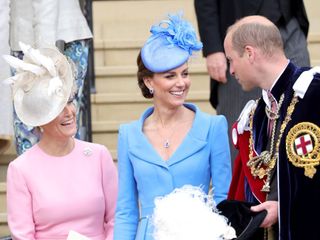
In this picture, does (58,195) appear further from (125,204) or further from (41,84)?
(41,84)

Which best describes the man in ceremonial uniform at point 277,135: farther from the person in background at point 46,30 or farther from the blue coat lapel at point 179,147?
the person in background at point 46,30

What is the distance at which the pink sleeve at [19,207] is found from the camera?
5.37 meters

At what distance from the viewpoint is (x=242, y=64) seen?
4781 mm

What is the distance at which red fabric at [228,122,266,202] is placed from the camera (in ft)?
15.8

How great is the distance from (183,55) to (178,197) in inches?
31.8

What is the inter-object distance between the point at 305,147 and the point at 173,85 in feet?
2.79

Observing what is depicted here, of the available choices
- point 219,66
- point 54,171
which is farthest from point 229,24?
point 54,171

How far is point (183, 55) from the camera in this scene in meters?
5.19

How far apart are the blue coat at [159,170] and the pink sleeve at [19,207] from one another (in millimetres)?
452

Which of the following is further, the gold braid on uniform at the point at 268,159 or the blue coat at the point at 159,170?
the blue coat at the point at 159,170

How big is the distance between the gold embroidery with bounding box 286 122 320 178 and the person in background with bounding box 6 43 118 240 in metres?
1.22

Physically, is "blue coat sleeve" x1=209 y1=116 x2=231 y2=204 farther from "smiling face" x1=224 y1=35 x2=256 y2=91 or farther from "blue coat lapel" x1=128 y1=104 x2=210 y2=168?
"smiling face" x1=224 y1=35 x2=256 y2=91

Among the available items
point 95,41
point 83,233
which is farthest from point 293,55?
point 95,41

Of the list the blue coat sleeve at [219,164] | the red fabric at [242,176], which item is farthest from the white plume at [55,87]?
the red fabric at [242,176]
